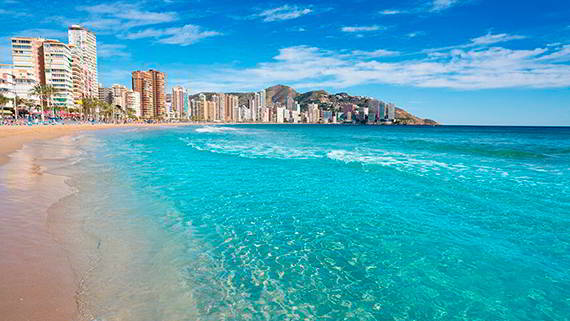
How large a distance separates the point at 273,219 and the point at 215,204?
243 centimetres

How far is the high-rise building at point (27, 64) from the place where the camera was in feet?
349

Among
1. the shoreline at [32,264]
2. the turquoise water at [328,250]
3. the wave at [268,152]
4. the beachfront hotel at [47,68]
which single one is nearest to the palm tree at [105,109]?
the beachfront hotel at [47,68]

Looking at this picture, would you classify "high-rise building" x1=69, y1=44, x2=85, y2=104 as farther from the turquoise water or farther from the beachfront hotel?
the turquoise water

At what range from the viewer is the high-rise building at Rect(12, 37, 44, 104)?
4188 inches

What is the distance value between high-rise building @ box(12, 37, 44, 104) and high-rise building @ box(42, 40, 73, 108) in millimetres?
5304

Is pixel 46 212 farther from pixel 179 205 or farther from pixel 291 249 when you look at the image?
pixel 291 249

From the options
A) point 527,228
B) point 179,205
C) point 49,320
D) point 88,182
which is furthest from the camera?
point 88,182

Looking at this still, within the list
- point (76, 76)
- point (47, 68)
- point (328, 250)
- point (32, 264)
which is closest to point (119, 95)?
point (76, 76)

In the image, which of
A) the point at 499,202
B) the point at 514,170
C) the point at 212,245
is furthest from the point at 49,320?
the point at 514,170

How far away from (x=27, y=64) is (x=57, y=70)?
14391 millimetres

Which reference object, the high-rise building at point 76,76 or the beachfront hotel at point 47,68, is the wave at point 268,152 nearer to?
the beachfront hotel at point 47,68

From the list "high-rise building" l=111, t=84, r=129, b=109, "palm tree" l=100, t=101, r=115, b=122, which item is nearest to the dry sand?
"palm tree" l=100, t=101, r=115, b=122

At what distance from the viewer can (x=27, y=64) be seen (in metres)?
119

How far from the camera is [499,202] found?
10578 mm
